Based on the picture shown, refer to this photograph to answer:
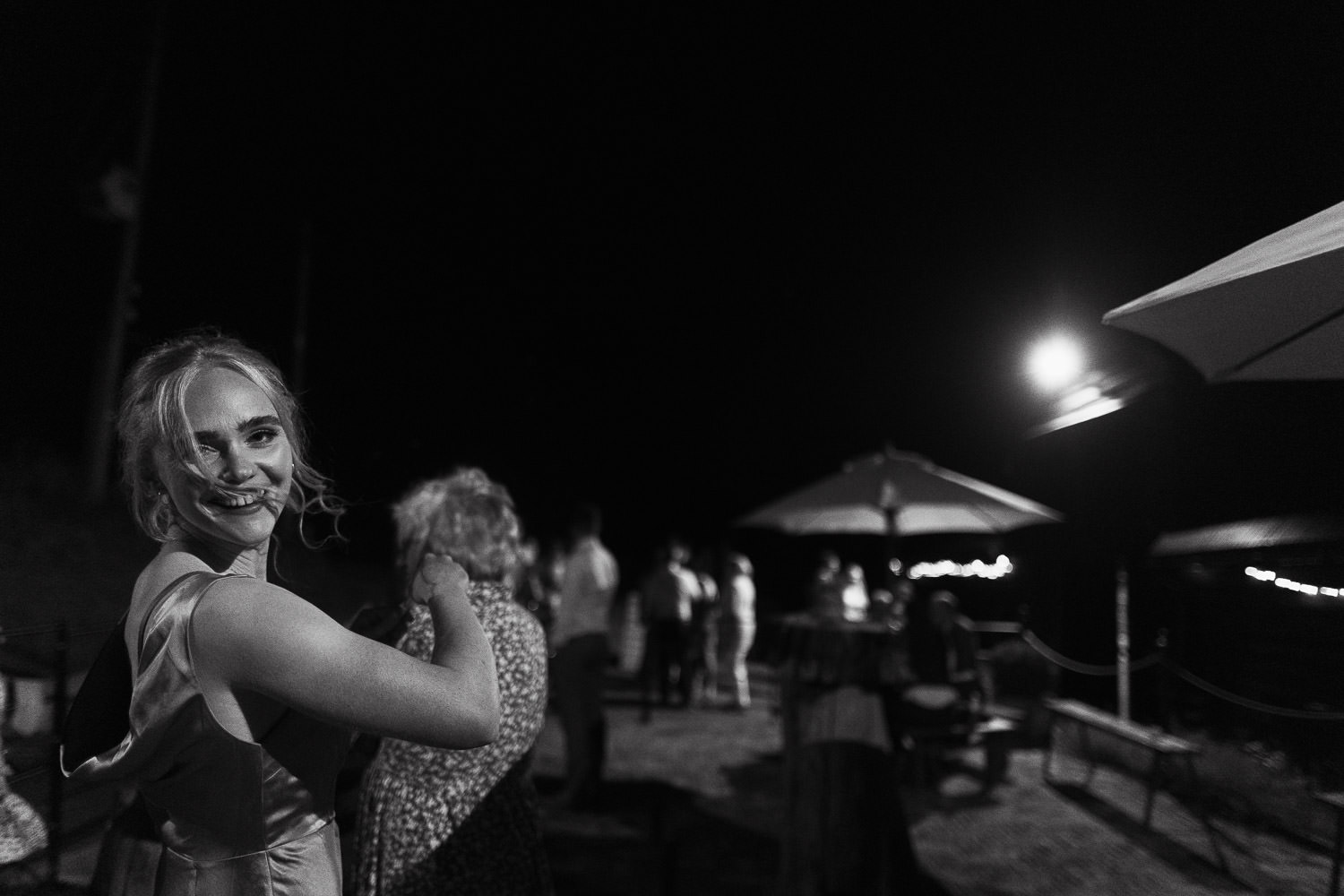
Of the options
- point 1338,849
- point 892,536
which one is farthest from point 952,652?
point 1338,849

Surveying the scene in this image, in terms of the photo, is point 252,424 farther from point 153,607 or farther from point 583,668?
point 583,668

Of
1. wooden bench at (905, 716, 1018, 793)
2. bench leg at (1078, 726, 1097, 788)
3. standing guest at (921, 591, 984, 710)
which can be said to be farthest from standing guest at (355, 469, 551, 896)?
bench leg at (1078, 726, 1097, 788)

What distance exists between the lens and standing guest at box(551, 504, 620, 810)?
20.9 ft

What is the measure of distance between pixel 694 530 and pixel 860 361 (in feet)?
29.1

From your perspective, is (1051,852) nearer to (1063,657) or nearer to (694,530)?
(1063,657)

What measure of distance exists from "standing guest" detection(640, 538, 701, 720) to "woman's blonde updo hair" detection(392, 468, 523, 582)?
7601mm

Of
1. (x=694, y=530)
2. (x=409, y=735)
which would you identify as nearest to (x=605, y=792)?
(x=409, y=735)

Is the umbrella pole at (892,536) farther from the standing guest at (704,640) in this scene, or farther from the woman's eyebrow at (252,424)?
the woman's eyebrow at (252,424)

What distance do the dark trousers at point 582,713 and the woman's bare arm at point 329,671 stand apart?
5462 millimetres

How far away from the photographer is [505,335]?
100ft

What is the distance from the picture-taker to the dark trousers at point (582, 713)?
6.38m

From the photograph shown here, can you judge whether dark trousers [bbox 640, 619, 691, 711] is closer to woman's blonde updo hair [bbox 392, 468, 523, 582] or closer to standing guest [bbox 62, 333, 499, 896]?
woman's blonde updo hair [bbox 392, 468, 523, 582]

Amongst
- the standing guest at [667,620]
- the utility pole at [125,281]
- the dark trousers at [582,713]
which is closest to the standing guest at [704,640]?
the standing guest at [667,620]

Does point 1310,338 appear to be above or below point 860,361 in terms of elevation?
below
